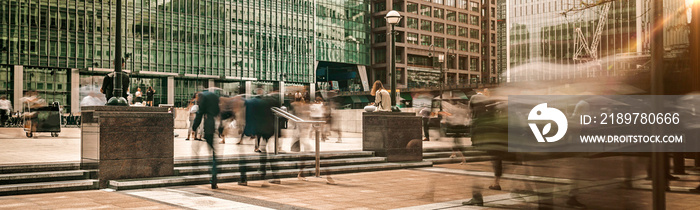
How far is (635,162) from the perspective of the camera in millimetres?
11984

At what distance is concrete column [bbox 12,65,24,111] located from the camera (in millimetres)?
53500

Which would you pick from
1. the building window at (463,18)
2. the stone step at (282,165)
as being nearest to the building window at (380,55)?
the building window at (463,18)

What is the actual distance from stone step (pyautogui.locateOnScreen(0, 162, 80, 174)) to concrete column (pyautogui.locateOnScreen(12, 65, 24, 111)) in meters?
49.9

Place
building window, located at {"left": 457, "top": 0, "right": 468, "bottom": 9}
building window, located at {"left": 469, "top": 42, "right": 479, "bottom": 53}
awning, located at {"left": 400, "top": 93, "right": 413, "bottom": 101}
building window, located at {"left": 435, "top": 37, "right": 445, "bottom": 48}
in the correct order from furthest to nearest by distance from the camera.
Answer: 1. building window, located at {"left": 469, "top": 42, "right": 479, "bottom": 53}
2. building window, located at {"left": 457, "top": 0, "right": 468, "bottom": 9}
3. building window, located at {"left": 435, "top": 37, "right": 445, "bottom": 48}
4. awning, located at {"left": 400, "top": 93, "right": 413, "bottom": 101}

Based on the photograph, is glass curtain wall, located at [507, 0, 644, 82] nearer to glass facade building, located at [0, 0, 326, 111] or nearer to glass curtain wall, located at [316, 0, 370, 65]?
glass curtain wall, located at [316, 0, 370, 65]

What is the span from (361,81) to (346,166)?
3190 inches

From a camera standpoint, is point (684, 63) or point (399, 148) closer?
point (399, 148)

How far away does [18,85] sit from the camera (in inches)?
2135

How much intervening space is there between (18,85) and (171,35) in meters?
17.6

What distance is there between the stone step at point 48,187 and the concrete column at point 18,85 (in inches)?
1998

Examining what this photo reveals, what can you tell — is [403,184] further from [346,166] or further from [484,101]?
[484,101]

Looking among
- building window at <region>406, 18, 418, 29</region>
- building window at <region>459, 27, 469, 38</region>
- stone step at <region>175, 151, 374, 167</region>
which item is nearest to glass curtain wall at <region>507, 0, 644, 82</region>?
building window at <region>459, 27, 469, 38</region>

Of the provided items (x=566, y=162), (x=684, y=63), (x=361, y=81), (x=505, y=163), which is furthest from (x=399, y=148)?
(x=361, y=81)

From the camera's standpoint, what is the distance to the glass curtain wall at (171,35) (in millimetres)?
55594
